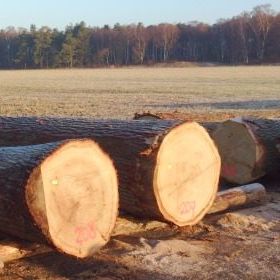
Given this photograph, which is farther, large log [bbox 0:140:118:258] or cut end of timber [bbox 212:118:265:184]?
cut end of timber [bbox 212:118:265:184]

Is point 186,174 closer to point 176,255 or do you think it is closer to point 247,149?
point 176,255

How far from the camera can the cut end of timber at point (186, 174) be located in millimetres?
4973

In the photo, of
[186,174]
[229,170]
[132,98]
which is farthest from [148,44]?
[186,174]

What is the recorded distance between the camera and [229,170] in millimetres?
7238

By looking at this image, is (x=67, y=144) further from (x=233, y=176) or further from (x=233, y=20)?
(x=233, y=20)

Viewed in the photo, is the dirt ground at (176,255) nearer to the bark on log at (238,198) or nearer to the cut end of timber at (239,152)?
the bark on log at (238,198)

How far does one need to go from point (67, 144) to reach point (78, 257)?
0.86 meters

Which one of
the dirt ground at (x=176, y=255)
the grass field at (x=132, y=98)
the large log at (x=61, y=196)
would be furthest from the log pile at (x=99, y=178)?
the grass field at (x=132, y=98)

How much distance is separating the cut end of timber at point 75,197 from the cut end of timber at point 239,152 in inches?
114

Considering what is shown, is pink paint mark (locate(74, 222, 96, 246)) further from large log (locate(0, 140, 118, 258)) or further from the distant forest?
the distant forest

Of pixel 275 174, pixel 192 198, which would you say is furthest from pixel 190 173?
pixel 275 174

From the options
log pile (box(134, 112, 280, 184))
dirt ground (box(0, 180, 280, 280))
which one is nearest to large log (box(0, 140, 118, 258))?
dirt ground (box(0, 180, 280, 280))

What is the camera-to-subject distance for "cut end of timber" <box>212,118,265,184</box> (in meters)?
7.06

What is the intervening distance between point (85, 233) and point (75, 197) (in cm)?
29
